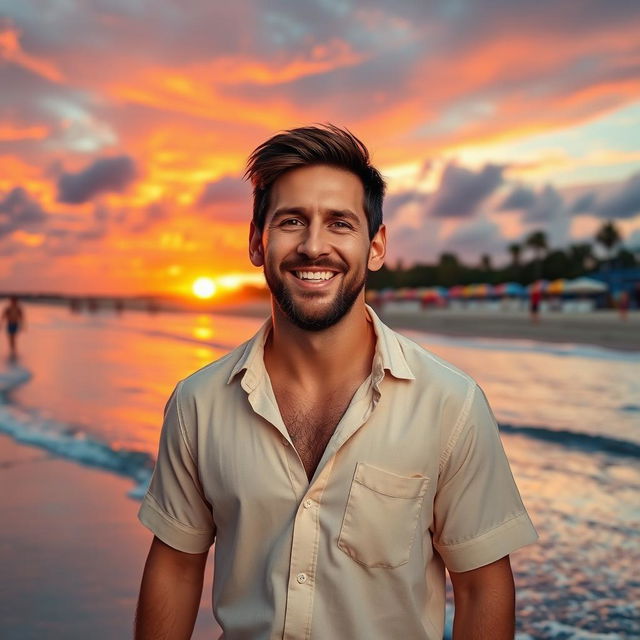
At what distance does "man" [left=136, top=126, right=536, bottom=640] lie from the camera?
82.8 inches

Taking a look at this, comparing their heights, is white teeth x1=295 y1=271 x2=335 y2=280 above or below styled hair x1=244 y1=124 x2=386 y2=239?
below

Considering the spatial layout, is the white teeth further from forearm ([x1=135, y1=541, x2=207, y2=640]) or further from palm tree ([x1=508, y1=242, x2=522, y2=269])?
palm tree ([x1=508, y1=242, x2=522, y2=269])

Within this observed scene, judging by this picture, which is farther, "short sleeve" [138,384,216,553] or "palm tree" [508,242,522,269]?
"palm tree" [508,242,522,269]

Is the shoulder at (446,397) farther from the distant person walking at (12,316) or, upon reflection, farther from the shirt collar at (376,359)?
the distant person walking at (12,316)

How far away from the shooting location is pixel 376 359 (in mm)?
2256

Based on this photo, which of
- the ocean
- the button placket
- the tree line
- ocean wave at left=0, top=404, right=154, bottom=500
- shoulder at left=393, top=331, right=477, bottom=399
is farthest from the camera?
the tree line

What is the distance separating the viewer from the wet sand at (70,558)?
436 centimetres

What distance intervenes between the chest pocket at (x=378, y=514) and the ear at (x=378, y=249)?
76 centimetres

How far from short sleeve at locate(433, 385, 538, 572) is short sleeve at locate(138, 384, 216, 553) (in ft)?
2.52

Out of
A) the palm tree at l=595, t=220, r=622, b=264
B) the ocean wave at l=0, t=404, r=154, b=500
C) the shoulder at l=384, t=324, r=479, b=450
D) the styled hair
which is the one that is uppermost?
the palm tree at l=595, t=220, r=622, b=264

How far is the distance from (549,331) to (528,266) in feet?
245

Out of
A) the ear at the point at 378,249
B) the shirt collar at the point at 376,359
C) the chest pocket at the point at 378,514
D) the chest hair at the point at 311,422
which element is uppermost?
the ear at the point at 378,249

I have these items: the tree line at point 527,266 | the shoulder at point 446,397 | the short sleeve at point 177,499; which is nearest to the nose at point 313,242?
the shoulder at point 446,397

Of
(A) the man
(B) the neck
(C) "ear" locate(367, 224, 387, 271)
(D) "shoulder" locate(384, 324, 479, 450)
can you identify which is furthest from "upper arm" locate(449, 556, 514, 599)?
(C) "ear" locate(367, 224, 387, 271)
